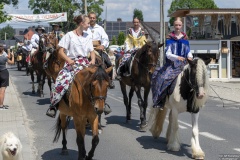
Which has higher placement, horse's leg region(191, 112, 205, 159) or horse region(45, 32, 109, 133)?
horse region(45, 32, 109, 133)

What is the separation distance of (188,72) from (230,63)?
24.2 metres

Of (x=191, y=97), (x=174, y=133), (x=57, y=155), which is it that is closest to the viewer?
(x=191, y=97)

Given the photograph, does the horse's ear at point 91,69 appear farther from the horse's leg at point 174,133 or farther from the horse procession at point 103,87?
the horse's leg at point 174,133

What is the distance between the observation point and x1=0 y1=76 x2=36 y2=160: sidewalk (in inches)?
→ 367

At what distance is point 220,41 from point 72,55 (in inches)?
965

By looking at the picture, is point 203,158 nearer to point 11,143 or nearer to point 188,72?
point 188,72

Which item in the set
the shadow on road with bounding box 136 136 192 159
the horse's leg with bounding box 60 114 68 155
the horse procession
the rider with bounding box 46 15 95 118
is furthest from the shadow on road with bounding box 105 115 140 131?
the rider with bounding box 46 15 95 118

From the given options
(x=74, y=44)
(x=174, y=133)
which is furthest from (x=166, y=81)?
(x=74, y=44)

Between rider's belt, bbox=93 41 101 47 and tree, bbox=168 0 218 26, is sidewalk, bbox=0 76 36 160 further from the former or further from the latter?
tree, bbox=168 0 218 26

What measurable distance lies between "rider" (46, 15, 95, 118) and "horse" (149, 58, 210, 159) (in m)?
1.70

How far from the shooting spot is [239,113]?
1534 centimetres

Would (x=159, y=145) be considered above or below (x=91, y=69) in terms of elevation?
below

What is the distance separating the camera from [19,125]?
39.6ft

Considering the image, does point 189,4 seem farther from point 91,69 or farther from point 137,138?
point 91,69
